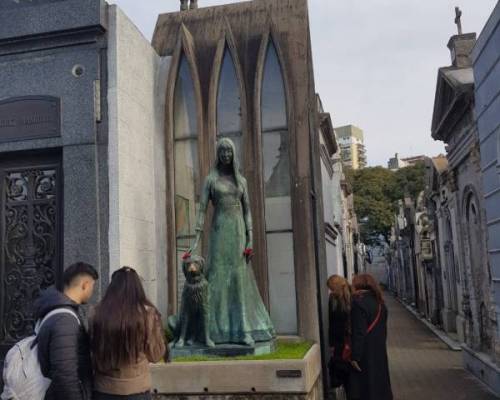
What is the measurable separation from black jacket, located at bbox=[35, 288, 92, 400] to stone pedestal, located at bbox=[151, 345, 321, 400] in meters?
2.23

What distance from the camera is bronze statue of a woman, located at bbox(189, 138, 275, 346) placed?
5945mm

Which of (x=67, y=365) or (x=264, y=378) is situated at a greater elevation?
(x=67, y=365)

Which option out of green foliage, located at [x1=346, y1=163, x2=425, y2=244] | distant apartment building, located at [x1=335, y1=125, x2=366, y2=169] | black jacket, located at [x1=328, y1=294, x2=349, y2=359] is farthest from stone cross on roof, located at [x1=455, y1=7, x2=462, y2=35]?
distant apartment building, located at [x1=335, y1=125, x2=366, y2=169]

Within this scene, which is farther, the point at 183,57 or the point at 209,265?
the point at 183,57

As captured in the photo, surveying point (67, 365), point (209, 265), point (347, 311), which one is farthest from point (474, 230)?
point (67, 365)

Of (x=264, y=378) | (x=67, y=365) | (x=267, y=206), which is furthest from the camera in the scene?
(x=267, y=206)

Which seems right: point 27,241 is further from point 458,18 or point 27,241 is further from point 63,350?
point 458,18

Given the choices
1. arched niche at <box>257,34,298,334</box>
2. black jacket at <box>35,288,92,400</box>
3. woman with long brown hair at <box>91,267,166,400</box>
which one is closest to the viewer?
black jacket at <box>35,288,92,400</box>

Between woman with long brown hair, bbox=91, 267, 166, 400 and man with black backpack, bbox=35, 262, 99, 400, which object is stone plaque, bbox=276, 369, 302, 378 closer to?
woman with long brown hair, bbox=91, 267, 166, 400

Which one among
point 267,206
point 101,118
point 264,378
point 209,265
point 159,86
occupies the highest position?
point 159,86

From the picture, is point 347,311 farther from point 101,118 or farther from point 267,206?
point 101,118

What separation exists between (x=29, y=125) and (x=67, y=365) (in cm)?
415

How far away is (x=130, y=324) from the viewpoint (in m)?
3.19

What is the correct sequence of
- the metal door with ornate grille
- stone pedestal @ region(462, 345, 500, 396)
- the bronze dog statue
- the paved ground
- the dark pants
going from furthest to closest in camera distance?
the paved ground, stone pedestal @ region(462, 345, 500, 396), the metal door with ornate grille, the bronze dog statue, the dark pants
